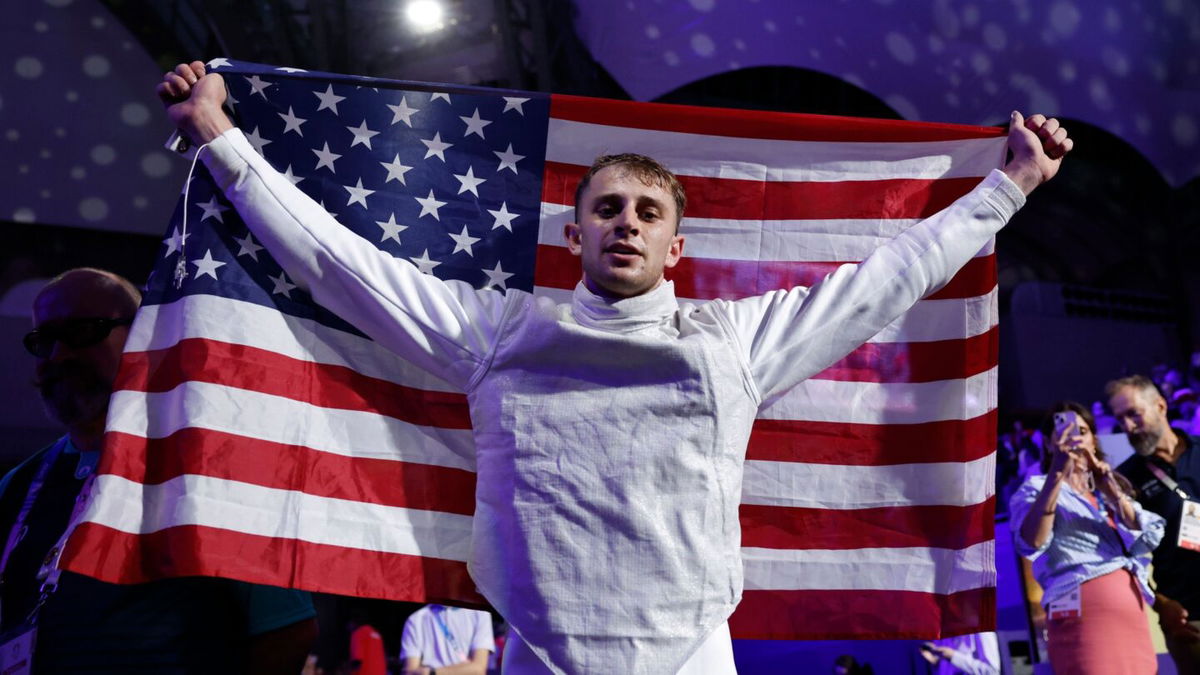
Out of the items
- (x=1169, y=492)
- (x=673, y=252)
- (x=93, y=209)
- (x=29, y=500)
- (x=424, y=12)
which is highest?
(x=424, y=12)

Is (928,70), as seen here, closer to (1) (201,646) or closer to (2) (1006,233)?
(2) (1006,233)

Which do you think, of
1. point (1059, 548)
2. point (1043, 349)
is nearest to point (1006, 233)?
point (1043, 349)

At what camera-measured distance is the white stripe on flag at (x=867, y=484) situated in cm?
266

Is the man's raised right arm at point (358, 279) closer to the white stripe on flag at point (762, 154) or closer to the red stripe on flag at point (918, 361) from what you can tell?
the white stripe on flag at point (762, 154)

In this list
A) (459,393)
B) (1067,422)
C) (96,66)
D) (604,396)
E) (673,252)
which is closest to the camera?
(604,396)

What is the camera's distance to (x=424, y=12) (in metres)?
9.74

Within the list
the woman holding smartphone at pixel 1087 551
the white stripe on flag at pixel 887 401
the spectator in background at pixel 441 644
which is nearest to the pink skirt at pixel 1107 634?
the woman holding smartphone at pixel 1087 551

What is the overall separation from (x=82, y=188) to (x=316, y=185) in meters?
8.30

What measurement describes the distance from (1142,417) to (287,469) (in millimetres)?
4057

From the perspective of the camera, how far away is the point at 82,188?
964 centimetres

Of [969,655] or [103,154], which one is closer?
[969,655]

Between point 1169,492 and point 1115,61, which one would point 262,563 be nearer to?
point 1169,492

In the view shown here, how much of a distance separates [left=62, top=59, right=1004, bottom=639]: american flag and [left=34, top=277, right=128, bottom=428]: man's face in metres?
0.12

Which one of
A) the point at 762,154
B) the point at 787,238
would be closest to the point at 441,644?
the point at 787,238
